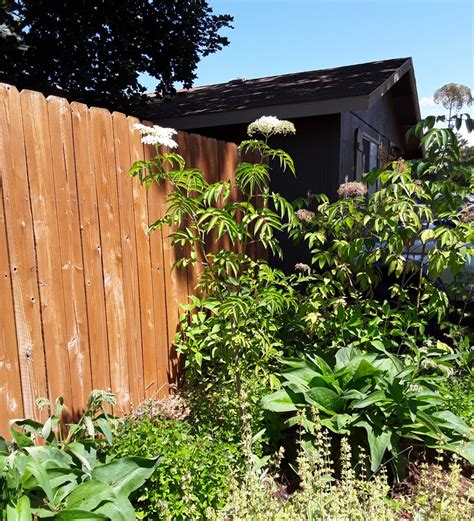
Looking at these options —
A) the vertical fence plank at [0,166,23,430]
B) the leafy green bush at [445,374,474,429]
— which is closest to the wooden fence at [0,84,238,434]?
the vertical fence plank at [0,166,23,430]

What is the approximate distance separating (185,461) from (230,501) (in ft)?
0.95

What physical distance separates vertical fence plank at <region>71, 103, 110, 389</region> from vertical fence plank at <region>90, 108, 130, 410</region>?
4 cm

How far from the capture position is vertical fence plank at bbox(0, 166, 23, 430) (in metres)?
2.16

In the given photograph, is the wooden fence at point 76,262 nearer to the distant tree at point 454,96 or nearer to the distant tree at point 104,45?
the distant tree at point 454,96

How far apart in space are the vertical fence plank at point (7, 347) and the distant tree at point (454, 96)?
3.15 meters

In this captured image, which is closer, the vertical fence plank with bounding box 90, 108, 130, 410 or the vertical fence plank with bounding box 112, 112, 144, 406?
the vertical fence plank with bounding box 90, 108, 130, 410

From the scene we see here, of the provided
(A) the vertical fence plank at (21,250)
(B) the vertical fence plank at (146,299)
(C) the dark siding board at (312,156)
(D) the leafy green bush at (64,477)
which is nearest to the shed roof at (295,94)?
(C) the dark siding board at (312,156)

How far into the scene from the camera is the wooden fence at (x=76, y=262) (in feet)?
7.25

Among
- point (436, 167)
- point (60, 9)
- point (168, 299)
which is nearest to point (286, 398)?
point (168, 299)

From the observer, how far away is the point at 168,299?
3357 mm

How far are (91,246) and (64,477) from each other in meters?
1.26

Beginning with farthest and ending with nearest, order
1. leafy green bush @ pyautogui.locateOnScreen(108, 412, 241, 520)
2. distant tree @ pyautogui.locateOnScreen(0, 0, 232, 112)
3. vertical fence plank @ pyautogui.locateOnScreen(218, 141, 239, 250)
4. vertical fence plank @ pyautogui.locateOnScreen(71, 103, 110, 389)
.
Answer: distant tree @ pyautogui.locateOnScreen(0, 0, 232, 112) < vertical fence plank @ pyautogui.locateOnScreen(218, 141, 239, 250) < vertical fence plank @ pyautogui.locateOnScreen(71, 103, 110, 389) < leafy green bush @ pyautogui.locateOnScreen(108, 412, 241, 520)

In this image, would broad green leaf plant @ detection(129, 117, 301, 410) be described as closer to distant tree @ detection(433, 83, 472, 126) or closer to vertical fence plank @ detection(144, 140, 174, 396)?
vertical fence plank @ detection(144, 140, 174, 396)

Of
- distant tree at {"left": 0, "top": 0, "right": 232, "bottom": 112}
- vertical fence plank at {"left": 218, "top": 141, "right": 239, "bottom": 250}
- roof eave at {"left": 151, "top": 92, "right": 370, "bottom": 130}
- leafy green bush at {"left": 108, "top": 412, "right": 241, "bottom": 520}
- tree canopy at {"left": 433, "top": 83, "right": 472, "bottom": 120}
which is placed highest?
distant tree at {"left": 0, "top": 0, "right": 232, "bottom": 112}
